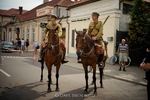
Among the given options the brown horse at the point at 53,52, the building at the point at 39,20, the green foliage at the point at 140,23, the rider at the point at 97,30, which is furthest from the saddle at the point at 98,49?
Answer: the building at the point at 39,20

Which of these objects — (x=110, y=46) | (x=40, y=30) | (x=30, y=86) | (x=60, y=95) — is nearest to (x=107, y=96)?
(x=60, y=95)

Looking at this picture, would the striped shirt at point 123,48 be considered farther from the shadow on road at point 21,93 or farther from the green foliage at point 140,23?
the shadow on road at point 21,93

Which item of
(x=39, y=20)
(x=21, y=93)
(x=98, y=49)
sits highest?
(x=39, y=20)

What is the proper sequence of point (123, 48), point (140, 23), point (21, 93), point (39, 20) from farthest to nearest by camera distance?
point (39, 20)
point (140, 23)
point (123, 48)
point (21, 93)

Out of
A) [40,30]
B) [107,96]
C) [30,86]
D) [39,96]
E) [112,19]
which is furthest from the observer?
[40,30]

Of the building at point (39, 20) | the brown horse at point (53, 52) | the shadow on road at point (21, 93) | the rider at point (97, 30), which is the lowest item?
the shadow on road at point (21, 93)

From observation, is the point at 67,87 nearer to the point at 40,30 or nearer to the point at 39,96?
the point at 39,96

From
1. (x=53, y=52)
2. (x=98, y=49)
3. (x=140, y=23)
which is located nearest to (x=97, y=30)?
(x=98, y=49)

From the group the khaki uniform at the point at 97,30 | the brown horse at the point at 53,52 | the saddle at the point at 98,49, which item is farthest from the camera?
the khaki uniform at the point at 97,30

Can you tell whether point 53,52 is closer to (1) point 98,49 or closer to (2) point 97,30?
(1) point 98,49

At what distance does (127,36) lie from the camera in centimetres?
1490

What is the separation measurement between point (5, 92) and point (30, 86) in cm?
119

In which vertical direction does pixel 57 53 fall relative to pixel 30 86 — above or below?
above

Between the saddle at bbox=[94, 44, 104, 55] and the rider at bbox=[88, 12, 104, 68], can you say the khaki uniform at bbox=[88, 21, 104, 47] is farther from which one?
the saddle at bbox=[94, 44, 104, 55]
